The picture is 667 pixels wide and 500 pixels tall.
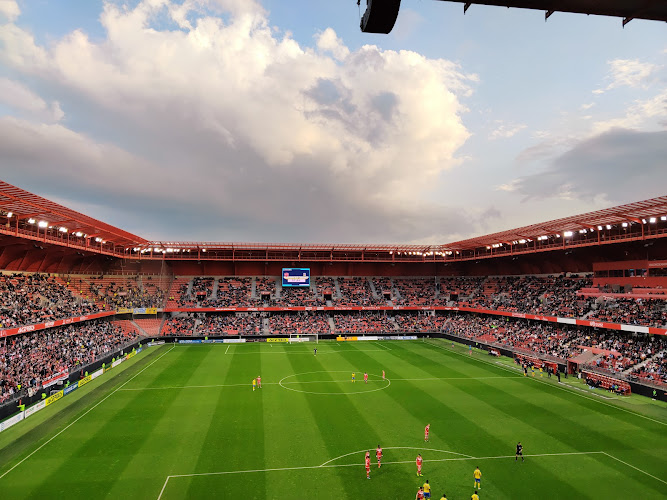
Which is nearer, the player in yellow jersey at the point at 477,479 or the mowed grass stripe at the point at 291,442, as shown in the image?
the player in yellow jersey at the point at 477,479

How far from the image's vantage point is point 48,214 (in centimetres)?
3275

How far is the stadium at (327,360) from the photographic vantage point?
60.1ft

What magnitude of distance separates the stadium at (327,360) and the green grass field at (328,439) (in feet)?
0.46

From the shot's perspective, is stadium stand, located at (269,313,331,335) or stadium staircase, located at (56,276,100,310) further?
stadium stand, located at (269,313,331,335)

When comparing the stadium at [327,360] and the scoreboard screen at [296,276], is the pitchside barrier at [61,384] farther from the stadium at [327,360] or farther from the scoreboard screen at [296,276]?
the scoreboard screen at [296,276]

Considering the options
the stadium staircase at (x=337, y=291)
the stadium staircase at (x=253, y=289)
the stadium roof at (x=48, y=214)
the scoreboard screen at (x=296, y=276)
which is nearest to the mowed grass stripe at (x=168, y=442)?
the stadium roof at (x=48, y=214)

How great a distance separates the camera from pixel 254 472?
17703mm

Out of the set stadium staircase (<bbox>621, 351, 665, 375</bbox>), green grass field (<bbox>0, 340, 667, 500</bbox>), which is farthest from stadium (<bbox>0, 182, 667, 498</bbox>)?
stadium staircase (<bbox>621, 351, 665, 375</bbox>)

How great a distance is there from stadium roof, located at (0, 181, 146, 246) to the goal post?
→ 2585cm

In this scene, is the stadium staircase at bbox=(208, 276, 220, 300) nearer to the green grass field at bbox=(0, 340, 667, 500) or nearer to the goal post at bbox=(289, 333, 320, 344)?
the goal post at bbox=(289, 333, 320, 344)

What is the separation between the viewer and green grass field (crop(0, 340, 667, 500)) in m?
16.6

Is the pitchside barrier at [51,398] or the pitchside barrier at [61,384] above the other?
the pitchside barrier at [61,384]

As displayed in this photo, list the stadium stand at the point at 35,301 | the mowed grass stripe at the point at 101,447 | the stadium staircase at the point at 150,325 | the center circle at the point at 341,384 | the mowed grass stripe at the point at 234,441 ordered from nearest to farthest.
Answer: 1. the mowed grass stripe at the point at 234,441
2. the mowed grass stripe at the point at 101,447
3. the center circle at the point at 341,384
4. the stadium stand at the point at 35,301
5. the stadium staircase at the point at 150,325

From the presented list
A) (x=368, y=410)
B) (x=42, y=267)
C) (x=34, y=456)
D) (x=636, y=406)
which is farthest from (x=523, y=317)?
(x=42, y=267)
